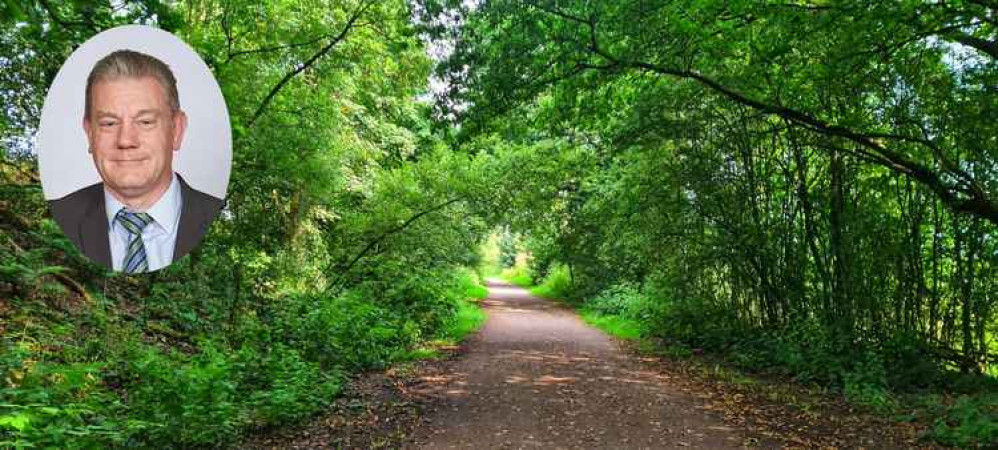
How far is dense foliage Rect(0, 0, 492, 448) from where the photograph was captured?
181 inches

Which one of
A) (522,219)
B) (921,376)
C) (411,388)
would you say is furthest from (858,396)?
(522,219)

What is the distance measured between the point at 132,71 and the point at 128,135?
12.9 inches

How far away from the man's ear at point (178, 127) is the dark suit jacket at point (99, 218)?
0.57 ft

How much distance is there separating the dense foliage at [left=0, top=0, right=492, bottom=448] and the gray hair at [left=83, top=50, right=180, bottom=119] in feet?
1.43

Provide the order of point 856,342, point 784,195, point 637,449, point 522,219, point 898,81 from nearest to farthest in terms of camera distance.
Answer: point 637,449, point 898,81, point 856,342, point 784,195, point 522,219

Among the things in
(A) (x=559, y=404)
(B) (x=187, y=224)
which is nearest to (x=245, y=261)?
(A) (x=559, y=404)

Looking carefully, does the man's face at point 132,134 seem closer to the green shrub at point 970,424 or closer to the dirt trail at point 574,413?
the dirt trail at point 574,413

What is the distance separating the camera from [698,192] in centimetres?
1073

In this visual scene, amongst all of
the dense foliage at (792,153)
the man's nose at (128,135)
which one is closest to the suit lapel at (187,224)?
the man's nose at (128,135)

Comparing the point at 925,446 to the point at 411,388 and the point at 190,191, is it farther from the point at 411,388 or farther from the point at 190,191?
the point at 190,191

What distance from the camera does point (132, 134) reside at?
298 centimetres

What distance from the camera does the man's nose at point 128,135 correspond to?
9.62ft

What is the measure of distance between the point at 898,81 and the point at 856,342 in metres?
4.03

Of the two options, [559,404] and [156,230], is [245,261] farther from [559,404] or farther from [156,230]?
[156,230]
